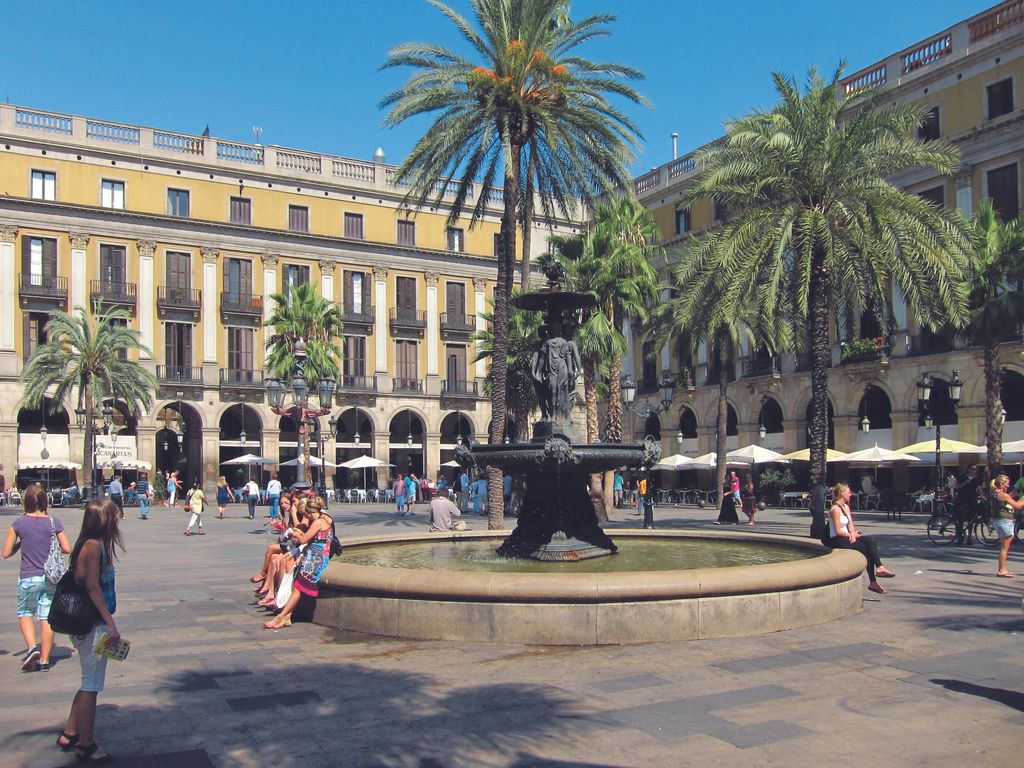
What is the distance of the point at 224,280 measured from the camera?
50.6 metres

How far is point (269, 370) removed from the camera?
48531 mm

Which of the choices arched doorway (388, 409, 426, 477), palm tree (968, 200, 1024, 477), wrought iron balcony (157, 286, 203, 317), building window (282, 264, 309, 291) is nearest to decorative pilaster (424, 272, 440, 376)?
arched doorway (388, 409, 426, 477)

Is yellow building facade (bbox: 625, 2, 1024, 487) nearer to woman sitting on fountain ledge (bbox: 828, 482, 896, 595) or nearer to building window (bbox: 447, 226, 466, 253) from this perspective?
woman sitting on fountain ledge (bbox: 828, 482, 896, 595)

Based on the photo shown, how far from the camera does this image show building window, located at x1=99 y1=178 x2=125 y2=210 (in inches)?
1864

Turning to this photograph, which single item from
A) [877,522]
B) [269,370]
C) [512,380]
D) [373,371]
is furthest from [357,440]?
[877,522]

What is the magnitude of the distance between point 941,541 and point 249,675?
16.9 m

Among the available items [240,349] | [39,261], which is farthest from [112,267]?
[240,349]

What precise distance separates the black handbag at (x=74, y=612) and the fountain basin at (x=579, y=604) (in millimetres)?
3646

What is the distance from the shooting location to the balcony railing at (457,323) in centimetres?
5709

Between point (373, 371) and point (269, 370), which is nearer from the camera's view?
point (269, 370)

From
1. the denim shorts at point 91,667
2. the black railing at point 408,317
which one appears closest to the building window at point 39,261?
the black railing at point 408,317

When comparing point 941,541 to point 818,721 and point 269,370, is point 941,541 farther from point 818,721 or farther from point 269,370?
point 269,370

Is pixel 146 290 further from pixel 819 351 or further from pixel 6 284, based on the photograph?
pixel 819 351

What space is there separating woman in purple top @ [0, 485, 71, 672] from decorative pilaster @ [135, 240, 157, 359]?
4223 centimetres
